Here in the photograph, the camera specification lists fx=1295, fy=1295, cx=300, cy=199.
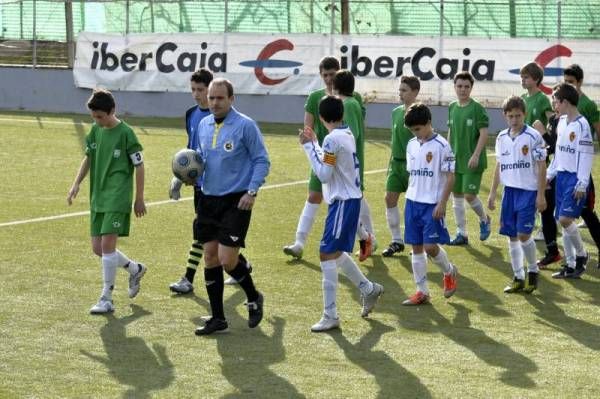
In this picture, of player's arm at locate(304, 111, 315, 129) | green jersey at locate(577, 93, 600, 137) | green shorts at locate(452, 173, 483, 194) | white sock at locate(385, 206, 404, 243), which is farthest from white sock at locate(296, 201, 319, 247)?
green jersey at locate(577, 93, 600, 137)

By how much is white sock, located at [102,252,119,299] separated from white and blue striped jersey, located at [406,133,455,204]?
2.50 meters

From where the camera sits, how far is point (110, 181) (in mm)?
10531

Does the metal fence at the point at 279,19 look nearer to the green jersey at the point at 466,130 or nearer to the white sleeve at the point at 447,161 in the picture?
the green jersey at the point at 466,130

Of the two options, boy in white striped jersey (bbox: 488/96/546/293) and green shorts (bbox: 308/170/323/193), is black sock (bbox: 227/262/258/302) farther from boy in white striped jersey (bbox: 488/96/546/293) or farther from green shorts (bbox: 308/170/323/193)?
green shorts (bbox: 308/170/323/193)

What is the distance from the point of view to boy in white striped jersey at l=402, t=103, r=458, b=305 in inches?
417

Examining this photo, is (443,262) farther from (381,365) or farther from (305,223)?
(305,223)

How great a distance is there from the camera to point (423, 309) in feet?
34.7

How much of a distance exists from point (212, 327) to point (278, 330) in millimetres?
516

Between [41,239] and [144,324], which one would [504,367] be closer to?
[144,324]

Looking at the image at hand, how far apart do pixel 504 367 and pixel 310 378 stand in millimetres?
1340

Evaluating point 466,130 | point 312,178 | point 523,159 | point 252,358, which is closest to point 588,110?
point 466,130

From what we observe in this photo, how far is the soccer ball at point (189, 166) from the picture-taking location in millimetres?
9711

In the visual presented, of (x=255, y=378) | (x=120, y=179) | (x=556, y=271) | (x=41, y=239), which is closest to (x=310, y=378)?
(x=255, y=378)

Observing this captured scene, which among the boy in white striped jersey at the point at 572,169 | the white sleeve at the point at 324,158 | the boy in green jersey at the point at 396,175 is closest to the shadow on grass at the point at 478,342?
the white sleeve at the point at 324,158
